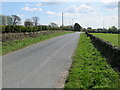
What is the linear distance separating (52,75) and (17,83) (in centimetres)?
Answer: 188

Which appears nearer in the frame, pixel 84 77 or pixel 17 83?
pixel 17 83

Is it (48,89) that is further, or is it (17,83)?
(17,83)

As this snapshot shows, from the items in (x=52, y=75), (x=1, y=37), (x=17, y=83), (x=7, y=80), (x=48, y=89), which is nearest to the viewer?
(x=48, y=89)

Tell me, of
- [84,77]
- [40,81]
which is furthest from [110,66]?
[40,81]

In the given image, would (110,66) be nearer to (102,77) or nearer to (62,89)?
(102,77)

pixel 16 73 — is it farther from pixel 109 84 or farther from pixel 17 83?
pixel 109 84

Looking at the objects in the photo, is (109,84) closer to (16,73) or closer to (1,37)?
(16,73)

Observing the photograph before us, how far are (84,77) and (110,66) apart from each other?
2801mm

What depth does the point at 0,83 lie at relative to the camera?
7.45m

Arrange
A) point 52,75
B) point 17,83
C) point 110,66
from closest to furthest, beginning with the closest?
point 17,83, point 52,75, point 110,66

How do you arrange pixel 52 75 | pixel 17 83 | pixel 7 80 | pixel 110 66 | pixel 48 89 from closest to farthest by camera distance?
pixel 48 89 < pixel 17 83 < pixel 7 80 < pixel 52 75 < pixel 110 66

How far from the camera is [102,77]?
7.77 m

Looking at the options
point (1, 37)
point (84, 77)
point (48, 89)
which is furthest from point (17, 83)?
point (1, 37)

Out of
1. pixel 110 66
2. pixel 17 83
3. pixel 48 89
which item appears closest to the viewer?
pixel 48 89
